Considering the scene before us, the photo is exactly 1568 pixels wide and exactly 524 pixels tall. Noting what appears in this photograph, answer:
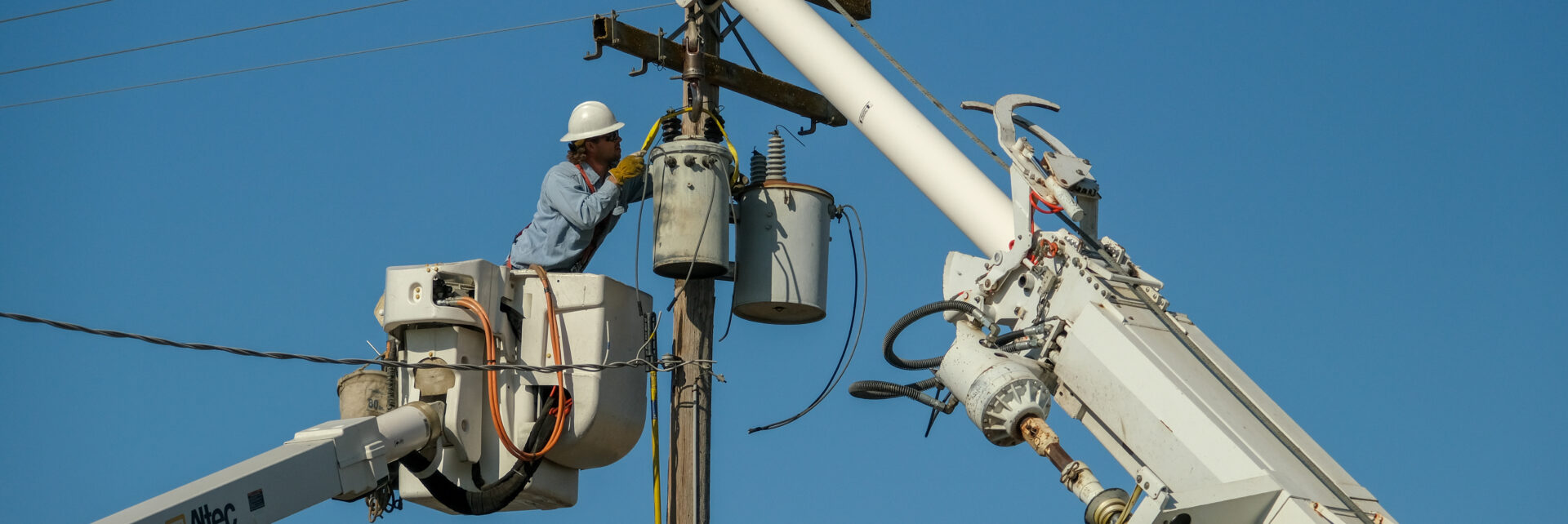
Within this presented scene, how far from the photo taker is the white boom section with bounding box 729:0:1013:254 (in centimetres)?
860

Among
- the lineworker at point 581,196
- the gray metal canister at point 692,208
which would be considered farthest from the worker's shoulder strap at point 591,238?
the gray metal canister at point 692,208

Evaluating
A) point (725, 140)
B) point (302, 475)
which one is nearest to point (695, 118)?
point (725, 140)

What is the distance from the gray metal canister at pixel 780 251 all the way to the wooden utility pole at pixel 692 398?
0.81 feet

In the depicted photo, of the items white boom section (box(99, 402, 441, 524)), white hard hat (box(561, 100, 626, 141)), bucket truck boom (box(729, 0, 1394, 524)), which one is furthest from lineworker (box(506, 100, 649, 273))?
bucket truck boom (box(729, 0, 1394, 524))

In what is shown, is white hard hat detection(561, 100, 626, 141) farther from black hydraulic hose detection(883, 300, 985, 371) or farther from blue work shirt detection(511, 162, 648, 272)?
black hydraulic hose detection(883, 300, 985, 371)

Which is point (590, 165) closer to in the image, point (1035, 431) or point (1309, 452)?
point (1035, 431)

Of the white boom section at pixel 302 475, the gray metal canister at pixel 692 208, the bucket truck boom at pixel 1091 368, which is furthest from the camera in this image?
the gray metal canister at pixel 692 208

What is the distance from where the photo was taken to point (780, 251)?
1016cm

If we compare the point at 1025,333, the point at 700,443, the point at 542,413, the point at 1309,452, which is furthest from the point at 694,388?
the point at 1309,452

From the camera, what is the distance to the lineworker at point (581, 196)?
Result: 9836mm

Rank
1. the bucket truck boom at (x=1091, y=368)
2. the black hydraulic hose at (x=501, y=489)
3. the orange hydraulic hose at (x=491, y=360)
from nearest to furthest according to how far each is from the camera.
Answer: the bucket truck boom at (x=1091, y=368), the orange hydraulic hose at (x=491, y=360), the black hydraulic hose at (x=501, y=489)

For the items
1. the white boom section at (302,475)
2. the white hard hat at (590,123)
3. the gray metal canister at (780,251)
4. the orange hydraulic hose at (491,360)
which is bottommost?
the white boom section at (302,475)

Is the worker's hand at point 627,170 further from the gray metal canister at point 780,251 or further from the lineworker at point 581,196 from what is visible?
the gray metal canister at point 780,251

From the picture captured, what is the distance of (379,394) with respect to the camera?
9.02 m
